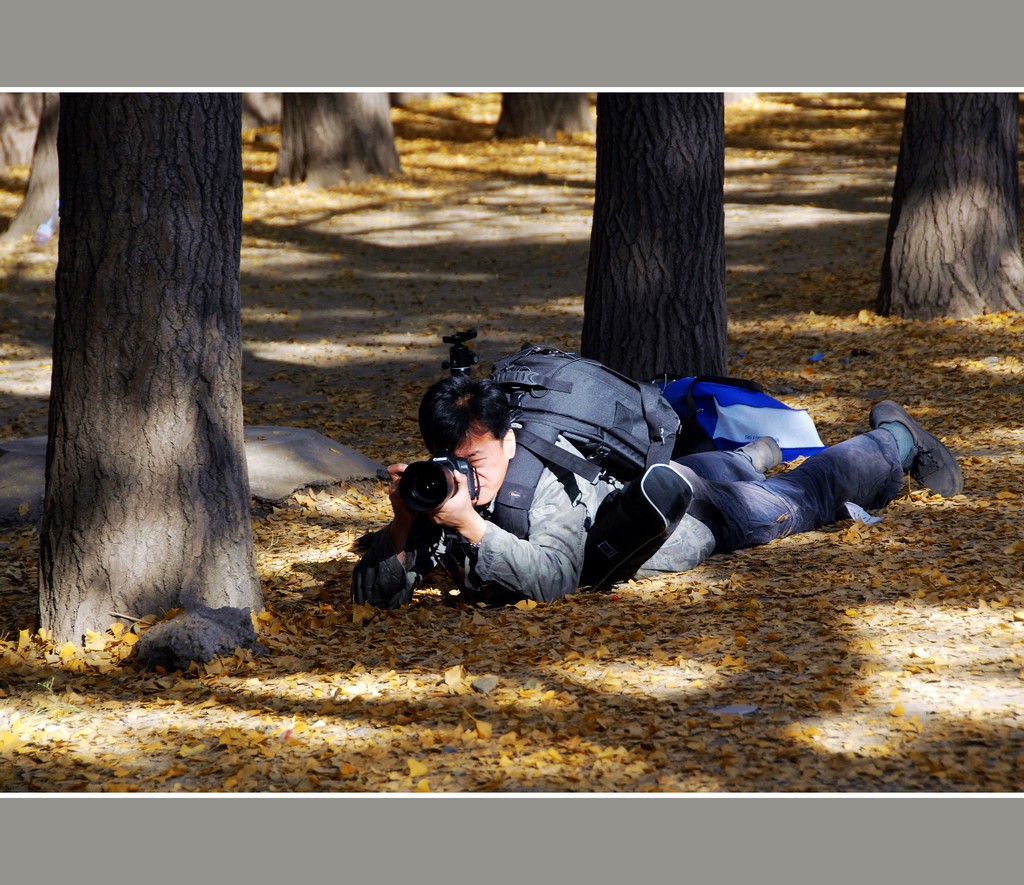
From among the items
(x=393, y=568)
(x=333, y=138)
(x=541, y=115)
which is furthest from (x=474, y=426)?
(x=541, y=115)

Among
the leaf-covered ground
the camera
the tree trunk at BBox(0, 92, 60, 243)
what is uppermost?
the tree trunk at BBox(0, 92, 60, 243)

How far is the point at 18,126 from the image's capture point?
17.5m

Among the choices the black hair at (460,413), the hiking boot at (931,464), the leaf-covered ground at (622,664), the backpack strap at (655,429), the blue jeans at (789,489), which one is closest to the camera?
the leaf-covered ground at (622,664)

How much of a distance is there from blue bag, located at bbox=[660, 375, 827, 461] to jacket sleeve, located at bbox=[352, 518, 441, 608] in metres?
1.81

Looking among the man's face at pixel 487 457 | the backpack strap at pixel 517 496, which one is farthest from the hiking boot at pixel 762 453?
the man's face at pixel 487 457

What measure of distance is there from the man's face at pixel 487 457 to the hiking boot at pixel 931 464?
208cm

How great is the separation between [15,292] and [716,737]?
9982 millimetres

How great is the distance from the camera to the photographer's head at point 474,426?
4199 mm

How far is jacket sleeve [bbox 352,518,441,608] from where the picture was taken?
4.29 m

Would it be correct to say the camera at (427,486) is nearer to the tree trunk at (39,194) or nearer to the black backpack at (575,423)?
the black backpack at (575,423)

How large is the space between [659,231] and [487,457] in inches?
116

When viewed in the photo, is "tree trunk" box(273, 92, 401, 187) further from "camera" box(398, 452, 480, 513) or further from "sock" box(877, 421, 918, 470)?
"camera" box(398, 452, 480, 513)

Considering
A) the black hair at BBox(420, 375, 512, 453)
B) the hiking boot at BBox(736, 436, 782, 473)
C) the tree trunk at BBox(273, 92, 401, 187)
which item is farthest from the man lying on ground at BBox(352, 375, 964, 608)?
the tree trunk at BBox(273, 92, 401, 187)

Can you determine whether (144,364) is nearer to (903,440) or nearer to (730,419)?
(730,419)
